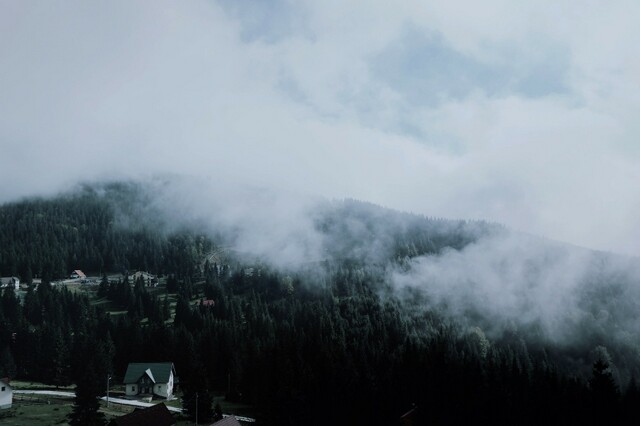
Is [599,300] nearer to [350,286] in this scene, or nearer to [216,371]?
[350,286]

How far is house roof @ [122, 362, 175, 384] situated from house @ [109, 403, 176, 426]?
3507 centimetres

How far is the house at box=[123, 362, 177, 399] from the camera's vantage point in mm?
105625

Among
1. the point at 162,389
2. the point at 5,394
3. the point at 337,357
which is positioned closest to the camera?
the point at 5,394

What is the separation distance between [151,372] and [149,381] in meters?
2.05

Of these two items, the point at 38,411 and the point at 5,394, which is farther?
the point at 5,394

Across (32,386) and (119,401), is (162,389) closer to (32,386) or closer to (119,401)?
(119,401)

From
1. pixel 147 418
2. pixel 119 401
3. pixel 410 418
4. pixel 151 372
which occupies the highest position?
pixel 147 418

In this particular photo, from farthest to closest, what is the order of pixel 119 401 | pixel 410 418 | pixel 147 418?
1. pixel 119 401
2. pixel 410 418
3. pixel 147 418

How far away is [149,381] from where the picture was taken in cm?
10600

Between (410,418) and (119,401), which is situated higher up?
(410,418)

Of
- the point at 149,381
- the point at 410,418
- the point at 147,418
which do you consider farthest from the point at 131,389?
the point at 410,418

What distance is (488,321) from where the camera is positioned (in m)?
173

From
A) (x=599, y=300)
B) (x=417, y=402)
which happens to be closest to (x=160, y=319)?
(x=417, y=402)

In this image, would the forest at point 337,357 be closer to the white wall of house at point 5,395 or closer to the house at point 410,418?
the house at point 410,418
